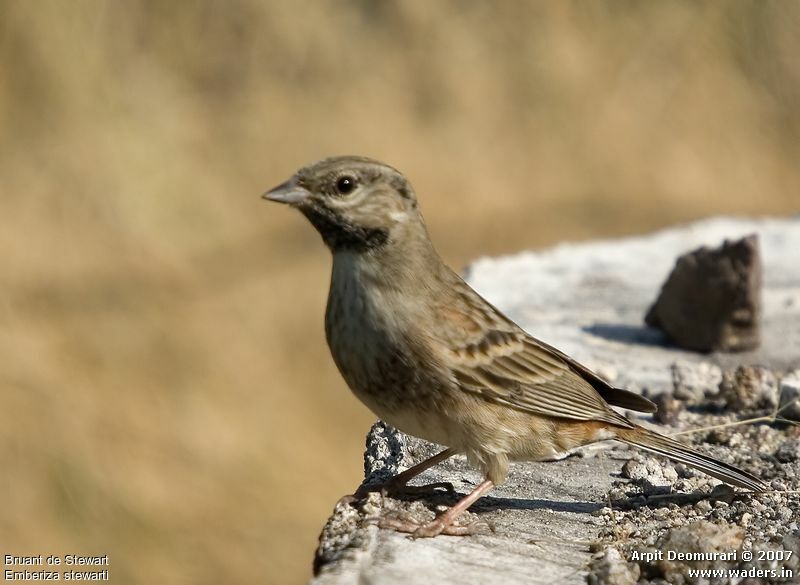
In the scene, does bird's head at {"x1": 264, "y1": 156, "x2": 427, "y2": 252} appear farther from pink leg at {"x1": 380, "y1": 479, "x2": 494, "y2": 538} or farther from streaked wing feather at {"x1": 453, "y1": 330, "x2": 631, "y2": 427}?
pink leg at {"x1": 380, "y1": 479, "x2": 494, "y2": 538}

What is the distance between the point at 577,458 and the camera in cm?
486

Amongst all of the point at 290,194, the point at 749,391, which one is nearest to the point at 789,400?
the point at 749,391

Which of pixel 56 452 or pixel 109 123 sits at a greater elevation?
pixel 109 123

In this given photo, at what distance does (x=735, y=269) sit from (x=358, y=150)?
21.6 ft

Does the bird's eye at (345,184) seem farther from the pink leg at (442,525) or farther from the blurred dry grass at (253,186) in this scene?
the blurred dry grass at (253,186)

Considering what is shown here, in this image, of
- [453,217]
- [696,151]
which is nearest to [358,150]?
[453,217]

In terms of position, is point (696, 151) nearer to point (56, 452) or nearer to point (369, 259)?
point (56, 452)

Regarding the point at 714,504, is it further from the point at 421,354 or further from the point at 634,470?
the point at 421,354

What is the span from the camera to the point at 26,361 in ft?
31.6

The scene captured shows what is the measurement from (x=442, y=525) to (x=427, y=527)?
5 cm

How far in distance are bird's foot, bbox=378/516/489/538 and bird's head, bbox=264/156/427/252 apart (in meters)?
0.89

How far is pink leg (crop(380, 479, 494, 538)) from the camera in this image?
3.95 metres

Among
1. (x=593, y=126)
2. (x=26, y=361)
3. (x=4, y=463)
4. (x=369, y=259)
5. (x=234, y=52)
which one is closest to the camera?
(x=369, y=259)

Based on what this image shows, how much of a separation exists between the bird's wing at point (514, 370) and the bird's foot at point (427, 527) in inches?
17.9
